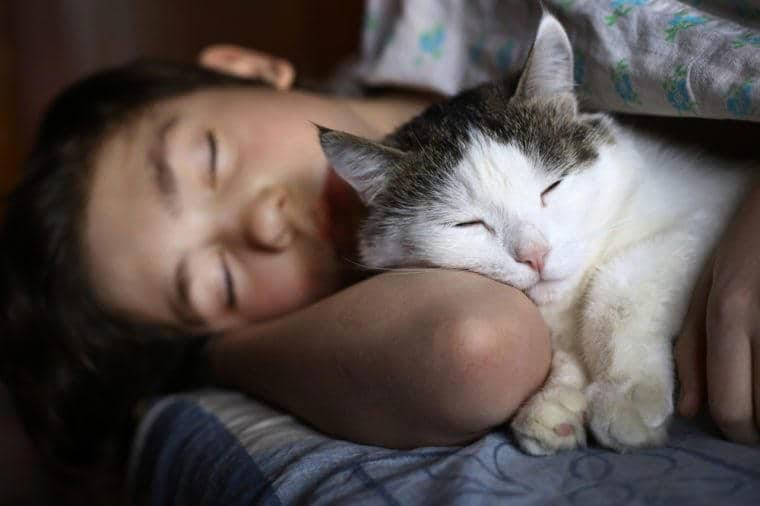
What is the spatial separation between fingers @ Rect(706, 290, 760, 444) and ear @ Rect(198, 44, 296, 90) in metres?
1.18

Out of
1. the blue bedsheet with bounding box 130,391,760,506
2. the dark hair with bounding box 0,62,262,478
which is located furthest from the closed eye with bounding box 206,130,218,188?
the blue bedsheet with bounding box 130,391,760,506

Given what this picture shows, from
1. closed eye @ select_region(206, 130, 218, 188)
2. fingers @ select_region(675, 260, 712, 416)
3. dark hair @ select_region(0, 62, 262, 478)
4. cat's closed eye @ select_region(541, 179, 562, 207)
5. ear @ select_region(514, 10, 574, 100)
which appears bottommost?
dark hair @ select_region(0, 62, 262, 478)

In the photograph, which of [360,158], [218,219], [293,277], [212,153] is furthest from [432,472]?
[212,153]

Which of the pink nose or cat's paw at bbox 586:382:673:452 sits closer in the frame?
cat's paw at bbox 586:382:673:452

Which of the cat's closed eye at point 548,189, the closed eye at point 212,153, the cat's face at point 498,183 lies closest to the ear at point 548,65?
the cat's face at point 498,183

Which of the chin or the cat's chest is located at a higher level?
the chin

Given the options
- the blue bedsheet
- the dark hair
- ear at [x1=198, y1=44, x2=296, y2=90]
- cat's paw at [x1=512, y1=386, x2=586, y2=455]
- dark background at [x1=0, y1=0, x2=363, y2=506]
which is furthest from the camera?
dark background at [x1=0, y1=0, x2=363, y2=506]

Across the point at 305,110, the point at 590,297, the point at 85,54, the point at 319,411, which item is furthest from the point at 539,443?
the point at 85,54

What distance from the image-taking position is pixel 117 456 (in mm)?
1432

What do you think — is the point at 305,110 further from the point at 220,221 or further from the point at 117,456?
the point at 117,456

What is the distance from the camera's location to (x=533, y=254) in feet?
2.53

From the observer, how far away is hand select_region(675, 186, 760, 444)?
0.64m

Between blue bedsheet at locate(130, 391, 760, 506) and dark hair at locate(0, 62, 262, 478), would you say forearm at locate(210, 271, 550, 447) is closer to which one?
blue bedsheet at locate(130, 391, 760, 506)

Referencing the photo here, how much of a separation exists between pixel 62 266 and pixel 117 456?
49 cm
